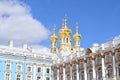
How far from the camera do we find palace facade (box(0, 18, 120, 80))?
53.6 metres

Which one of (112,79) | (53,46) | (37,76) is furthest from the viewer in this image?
(53,46)

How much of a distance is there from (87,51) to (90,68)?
3632 mm

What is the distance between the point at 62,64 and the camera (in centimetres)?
6625

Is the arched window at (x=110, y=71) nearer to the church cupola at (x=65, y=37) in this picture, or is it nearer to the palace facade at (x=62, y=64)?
the palace facade at (x=62, y=64)

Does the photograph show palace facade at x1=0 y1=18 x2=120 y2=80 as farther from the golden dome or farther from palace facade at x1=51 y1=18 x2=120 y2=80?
the golden dome

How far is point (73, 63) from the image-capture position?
206 ft

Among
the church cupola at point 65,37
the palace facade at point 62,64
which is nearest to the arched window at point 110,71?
the palace facade at point 62,64

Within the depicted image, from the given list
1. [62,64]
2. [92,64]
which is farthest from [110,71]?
[62,64]

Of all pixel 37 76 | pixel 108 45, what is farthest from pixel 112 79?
pixel 37 76

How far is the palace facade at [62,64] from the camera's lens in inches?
2110

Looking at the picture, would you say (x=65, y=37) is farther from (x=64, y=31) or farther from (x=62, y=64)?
(x=62, y=64)

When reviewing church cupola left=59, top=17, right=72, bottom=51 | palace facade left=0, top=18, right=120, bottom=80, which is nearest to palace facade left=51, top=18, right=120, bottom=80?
palace facade left=0, top=18, right=120, bottom=80

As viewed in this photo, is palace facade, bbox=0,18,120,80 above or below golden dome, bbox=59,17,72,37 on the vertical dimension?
below

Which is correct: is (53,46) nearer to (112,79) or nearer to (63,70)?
(63,70)
